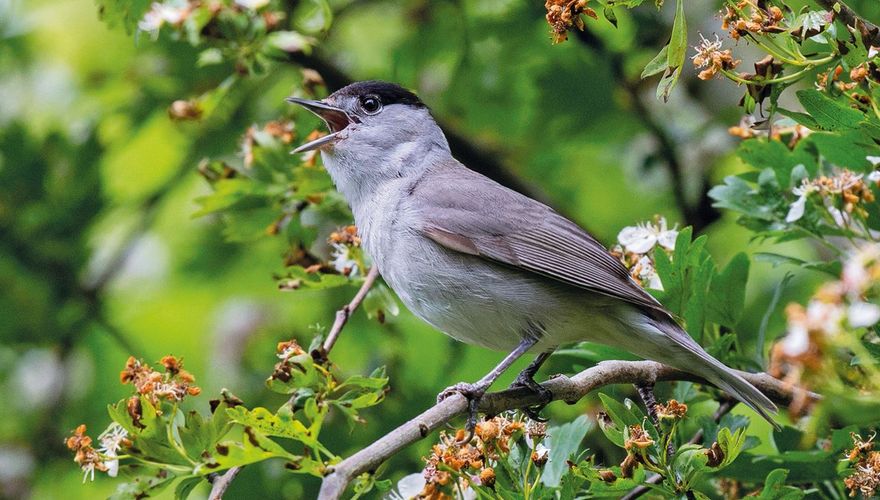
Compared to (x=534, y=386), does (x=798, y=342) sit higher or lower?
higher

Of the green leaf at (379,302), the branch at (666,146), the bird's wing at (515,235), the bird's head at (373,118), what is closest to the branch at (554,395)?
the bird's wing at (515,235)

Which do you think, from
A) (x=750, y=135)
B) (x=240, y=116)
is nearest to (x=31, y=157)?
(x=240, y=116)

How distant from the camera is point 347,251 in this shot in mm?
3576

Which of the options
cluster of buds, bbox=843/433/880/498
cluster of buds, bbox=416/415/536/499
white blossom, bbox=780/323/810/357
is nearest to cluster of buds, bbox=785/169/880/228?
cluster of buds, bbox=843/433/880/498

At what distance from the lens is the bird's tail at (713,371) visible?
2945 millimetres

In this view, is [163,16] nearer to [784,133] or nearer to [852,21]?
[784,133]

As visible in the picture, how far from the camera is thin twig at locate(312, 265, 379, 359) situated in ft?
9.23

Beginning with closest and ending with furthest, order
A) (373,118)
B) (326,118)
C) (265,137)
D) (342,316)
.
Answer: (342,316)
(265,137)
(326,118)
(373,118)

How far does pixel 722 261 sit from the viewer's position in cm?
533

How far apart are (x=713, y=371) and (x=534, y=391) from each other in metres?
0.53

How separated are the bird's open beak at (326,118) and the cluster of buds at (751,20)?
1.92 meters

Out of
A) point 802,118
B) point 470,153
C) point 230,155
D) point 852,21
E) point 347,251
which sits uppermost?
point 852,21

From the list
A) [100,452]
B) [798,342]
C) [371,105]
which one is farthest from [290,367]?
[371,105]

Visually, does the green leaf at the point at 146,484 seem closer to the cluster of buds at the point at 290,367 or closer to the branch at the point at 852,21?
the cluster of buds at the point at 290,367
